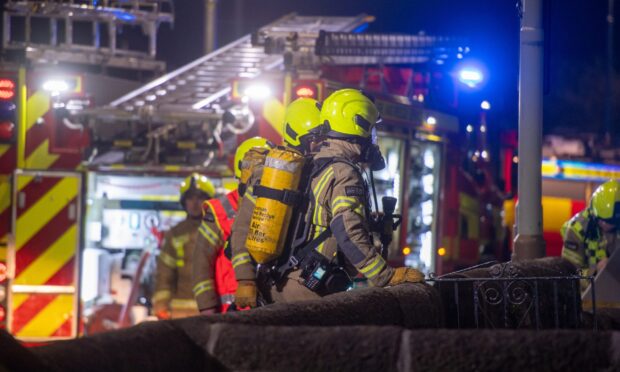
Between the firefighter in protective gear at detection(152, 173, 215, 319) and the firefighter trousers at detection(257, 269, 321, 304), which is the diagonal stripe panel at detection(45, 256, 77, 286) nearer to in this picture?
the firefighter in protective gear at detection(152, 173, 215, 319)

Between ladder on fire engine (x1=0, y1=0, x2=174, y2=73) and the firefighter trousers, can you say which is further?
ladder on fire engine (x1=0, y1=0, x2=174, y2=73)

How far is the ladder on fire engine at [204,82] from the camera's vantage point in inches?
411

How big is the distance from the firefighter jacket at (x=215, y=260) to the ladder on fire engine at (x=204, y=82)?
128 inches

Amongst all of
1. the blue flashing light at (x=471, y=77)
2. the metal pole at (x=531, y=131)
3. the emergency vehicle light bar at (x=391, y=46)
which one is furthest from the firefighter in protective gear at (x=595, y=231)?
the blue flashing light at (x=471, y=77)

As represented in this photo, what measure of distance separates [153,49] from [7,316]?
14.1 ft

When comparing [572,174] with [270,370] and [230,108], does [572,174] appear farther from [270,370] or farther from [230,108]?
[270,370]

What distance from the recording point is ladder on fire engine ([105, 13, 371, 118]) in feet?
34.3

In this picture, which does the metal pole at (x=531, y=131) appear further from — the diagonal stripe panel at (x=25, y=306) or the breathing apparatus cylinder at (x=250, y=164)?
the diagonal stripe panel at (x=25, y=306)

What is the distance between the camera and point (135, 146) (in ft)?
33.0

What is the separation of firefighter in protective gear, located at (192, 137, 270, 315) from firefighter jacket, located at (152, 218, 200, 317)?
171cm

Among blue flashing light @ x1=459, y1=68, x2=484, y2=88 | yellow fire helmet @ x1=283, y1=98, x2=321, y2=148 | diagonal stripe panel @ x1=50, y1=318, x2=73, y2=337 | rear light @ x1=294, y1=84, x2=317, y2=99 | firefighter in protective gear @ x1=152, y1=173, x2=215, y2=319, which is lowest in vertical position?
diagonal stripe panel @ x1=50, y1=318, x2=73, y2=337

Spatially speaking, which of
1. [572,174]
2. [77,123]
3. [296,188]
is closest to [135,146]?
[77,123]

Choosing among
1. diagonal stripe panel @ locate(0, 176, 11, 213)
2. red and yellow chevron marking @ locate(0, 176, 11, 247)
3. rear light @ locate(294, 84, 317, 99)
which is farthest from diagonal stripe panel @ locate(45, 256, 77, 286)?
rear light @ locate(294, 84, 317, 99)

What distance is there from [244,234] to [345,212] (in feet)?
2.30
